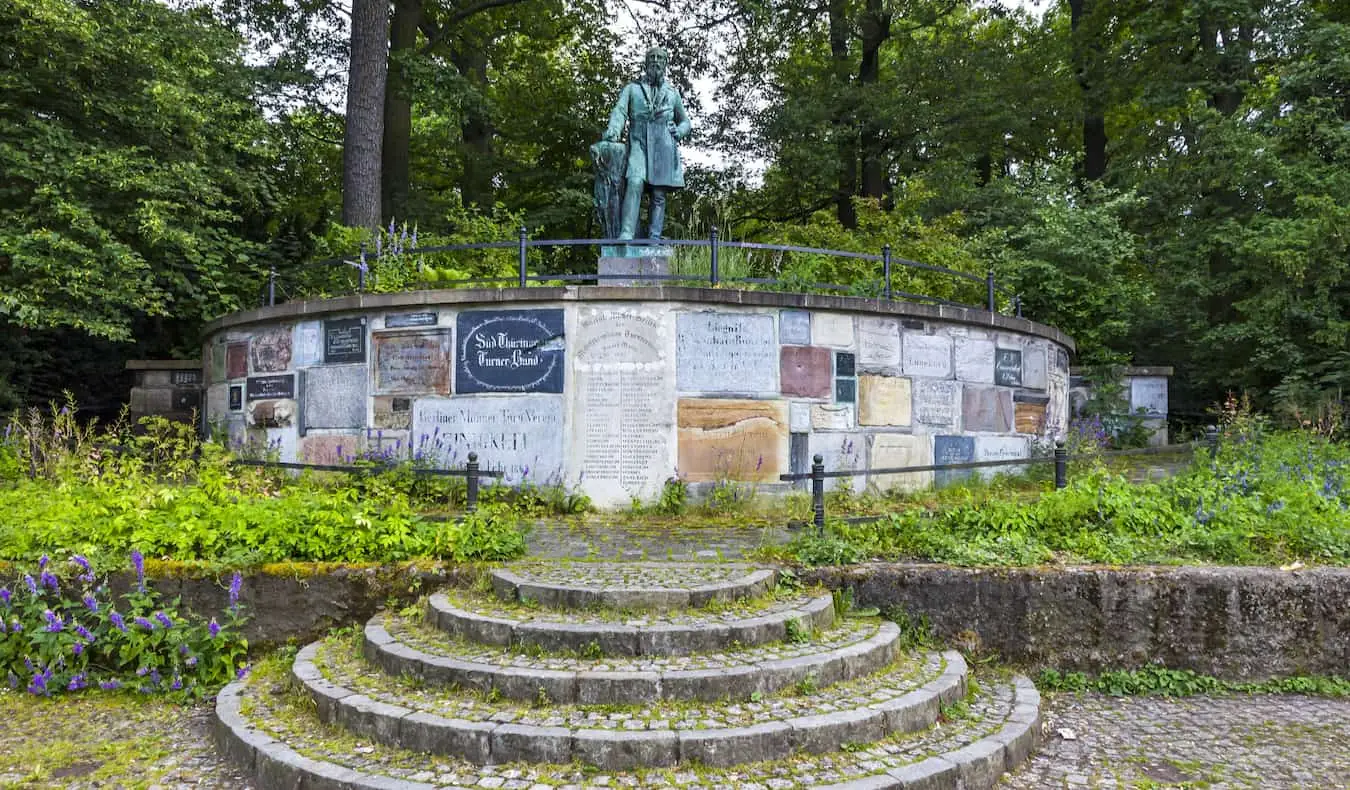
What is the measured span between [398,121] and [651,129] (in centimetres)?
970

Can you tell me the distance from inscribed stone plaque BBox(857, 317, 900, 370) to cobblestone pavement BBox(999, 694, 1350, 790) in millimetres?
4302

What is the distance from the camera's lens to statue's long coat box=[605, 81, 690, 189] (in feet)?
33.1

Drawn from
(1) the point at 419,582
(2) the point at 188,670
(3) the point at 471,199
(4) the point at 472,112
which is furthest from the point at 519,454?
(3) the point at 471,199

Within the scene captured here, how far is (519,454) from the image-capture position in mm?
8453

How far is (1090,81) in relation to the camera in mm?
20453

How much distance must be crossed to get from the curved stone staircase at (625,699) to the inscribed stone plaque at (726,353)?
309 centimetres

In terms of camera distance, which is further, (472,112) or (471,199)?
(471,199)

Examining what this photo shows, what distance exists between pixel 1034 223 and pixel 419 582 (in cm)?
1432

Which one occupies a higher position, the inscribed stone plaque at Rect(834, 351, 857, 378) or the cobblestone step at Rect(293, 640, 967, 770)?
the inscribed stone plaque at Rect(834, 351, 857, 378)

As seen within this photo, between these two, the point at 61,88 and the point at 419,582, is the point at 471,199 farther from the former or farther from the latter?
the point at 419,582

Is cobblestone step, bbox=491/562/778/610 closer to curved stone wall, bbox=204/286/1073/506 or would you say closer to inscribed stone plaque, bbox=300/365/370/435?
curved stone wall, bbox=204/286/1073/506

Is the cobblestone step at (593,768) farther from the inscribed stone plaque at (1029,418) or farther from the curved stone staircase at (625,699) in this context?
the inscribed stone plaque at (1029,418)

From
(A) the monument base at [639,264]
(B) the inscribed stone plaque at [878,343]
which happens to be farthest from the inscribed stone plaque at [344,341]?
(B) the inscribed stone plaque at [878,343]

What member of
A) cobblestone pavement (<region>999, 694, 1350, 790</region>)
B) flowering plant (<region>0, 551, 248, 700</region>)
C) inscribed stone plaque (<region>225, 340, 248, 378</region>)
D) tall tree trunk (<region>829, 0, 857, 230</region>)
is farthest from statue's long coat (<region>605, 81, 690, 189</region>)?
tall tree trunk (<region>829, 0, 857, 230</region>)
